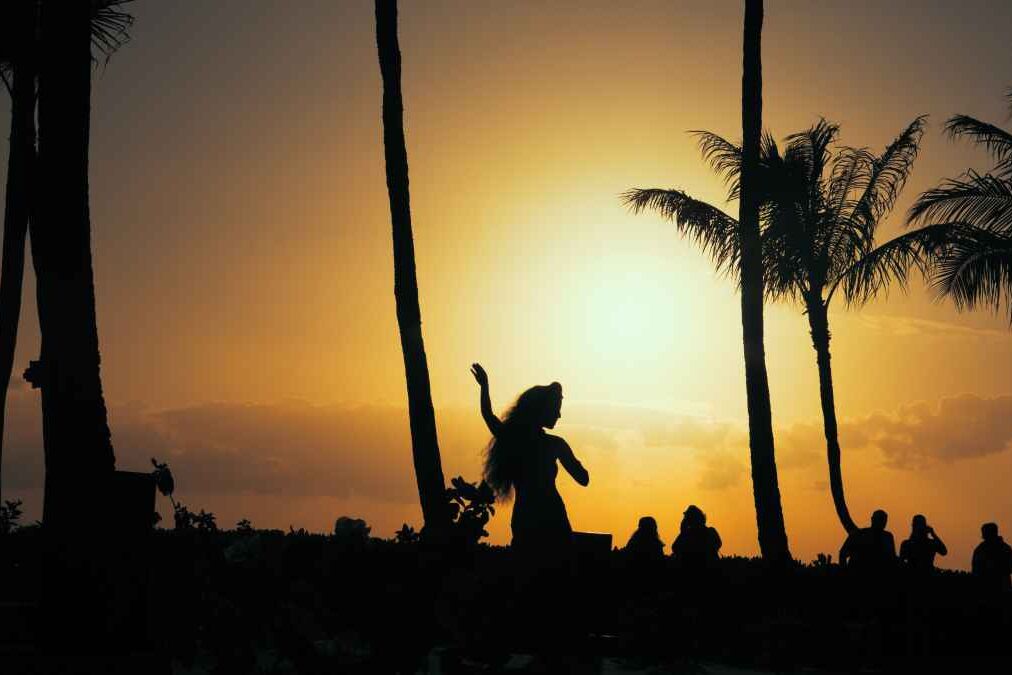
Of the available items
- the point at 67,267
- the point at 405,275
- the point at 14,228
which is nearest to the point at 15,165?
the point at 14,228

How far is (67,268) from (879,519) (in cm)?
1168

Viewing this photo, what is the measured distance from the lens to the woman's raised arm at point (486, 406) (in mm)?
9539

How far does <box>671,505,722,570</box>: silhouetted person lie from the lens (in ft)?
46.8

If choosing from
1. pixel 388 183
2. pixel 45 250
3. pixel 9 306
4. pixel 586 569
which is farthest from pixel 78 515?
pixel 9 306

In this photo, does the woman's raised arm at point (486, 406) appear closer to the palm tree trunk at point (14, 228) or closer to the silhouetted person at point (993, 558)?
the silhouetted person at point (993, 558)

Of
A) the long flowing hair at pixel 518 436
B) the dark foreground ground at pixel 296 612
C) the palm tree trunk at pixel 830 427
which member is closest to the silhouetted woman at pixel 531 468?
the long flowing hair at pixel 518 436

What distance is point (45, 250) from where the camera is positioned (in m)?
9.72

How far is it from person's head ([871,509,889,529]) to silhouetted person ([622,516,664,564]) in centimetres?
347

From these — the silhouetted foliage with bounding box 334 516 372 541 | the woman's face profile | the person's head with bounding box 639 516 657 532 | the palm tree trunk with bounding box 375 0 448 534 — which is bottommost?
the silhouetted foliage with bounding box 334 516 372 541

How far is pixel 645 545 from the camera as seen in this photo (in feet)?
49.4

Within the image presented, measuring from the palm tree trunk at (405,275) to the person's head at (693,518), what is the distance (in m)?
3.13

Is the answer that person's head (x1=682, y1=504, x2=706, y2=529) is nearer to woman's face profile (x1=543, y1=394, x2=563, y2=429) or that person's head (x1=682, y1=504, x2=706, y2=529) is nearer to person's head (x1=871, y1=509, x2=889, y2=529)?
person's head (x1=871, y1=509, x2=889, y2=529)

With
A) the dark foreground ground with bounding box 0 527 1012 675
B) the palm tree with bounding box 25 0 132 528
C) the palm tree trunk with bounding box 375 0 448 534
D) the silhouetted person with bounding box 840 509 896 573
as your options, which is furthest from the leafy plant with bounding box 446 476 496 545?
the silhouetted person with bounding box 840 509 896 573

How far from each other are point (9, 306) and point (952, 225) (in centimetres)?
1922
